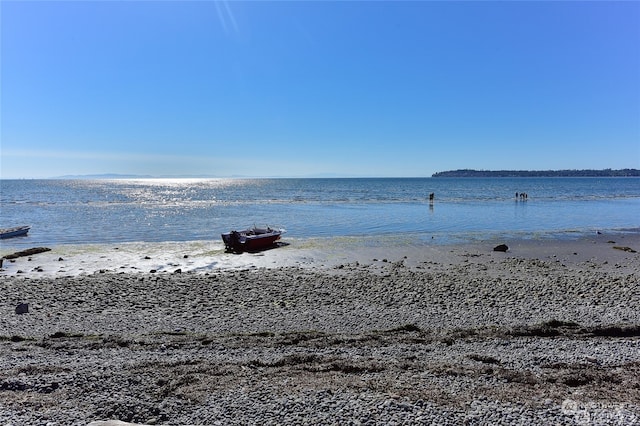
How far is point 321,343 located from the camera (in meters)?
8.32

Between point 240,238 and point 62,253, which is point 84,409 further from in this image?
point 62,253

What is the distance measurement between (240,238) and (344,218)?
17.5 meters

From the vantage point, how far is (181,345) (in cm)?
828

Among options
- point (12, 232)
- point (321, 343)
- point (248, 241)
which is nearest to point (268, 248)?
point (248, 241)

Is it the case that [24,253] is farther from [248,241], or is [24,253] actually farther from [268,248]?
[268,248]

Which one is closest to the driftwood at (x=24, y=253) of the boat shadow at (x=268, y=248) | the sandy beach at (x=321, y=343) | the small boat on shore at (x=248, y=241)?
the sandy beach at (x=321, y=343)

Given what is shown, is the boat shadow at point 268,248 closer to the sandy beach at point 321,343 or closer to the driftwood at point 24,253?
the sandy beach at point 321,343

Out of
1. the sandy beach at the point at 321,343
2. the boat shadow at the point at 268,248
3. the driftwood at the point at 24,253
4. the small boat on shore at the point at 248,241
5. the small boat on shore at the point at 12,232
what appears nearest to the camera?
the sandy beach at the point at 321,343

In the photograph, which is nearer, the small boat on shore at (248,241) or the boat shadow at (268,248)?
the boat shadow at (268,248)

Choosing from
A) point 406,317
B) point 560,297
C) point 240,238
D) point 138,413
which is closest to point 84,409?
point 138,413

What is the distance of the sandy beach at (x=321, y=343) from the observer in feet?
18.2

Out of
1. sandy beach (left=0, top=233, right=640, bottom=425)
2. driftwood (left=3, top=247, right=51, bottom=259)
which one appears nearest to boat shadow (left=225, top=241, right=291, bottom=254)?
sandy beach (left=0, top=233, right=640, bottom=425)

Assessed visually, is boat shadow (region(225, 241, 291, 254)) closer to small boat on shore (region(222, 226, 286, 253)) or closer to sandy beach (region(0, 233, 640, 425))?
small boat on shore (region(222, 226, 286, 253))

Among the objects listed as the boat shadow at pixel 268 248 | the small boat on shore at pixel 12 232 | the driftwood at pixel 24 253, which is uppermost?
the small boat on shore at pixel 12 232
